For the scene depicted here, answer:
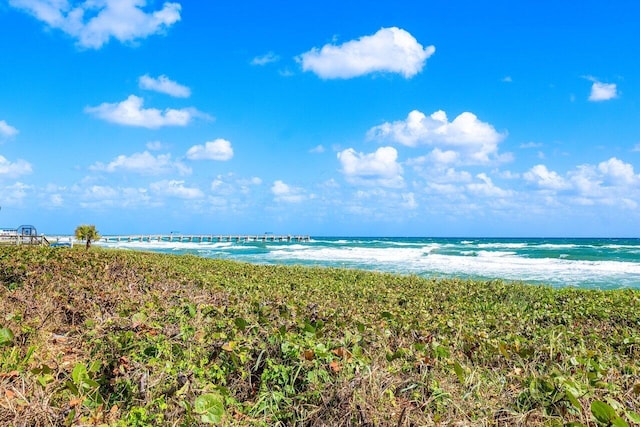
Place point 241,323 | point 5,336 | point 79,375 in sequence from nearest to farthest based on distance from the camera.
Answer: point 79,375 → point 5,336 → point 241,323

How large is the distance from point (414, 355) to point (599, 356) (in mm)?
1672

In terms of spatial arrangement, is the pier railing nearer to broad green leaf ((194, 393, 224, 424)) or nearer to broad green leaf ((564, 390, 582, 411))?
broad green leaf ((194, 393, 224, 424))

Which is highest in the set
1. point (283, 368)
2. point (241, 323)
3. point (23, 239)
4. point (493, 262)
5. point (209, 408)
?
point (23, 239)

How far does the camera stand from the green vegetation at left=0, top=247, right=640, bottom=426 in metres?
2.64

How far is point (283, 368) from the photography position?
3037 mm

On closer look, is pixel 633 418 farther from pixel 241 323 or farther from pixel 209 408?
pixel 241 323

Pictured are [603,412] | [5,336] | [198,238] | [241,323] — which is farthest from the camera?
[198,238]

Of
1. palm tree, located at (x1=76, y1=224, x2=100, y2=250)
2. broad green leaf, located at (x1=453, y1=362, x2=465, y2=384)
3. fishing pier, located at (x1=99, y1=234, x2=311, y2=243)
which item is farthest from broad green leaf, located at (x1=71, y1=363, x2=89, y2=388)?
fishing pier, located at (x1=99, y1=234, x2=311, y2=243)

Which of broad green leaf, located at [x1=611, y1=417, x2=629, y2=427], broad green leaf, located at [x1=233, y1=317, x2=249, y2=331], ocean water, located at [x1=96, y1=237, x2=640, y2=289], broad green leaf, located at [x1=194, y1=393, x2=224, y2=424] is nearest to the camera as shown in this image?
broad green leaf, located at [x1=611, y1=417, x2=629, y2=427]

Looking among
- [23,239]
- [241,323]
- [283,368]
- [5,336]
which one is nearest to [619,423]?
[283,368]

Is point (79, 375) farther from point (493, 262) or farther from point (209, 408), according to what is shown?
point (493, 262)

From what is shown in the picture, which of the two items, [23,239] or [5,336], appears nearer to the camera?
[5,336]

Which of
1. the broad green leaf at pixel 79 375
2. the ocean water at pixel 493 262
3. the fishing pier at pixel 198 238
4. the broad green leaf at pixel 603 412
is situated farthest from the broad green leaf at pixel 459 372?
the fishing pier at pixel 198 238

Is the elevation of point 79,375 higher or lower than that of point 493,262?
higher
